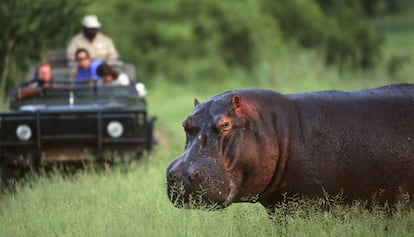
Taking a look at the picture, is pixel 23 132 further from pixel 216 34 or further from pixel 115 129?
pixel 216 34

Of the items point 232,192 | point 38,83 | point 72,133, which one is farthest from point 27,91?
point 232,192

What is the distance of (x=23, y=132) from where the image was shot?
13.0 m

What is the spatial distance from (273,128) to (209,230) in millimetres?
833

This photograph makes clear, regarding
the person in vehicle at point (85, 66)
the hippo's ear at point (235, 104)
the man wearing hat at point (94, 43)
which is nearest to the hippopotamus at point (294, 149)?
the hippo's ear at point (235, 104)

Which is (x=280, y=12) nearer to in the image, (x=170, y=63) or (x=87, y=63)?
(x=170, y=63)

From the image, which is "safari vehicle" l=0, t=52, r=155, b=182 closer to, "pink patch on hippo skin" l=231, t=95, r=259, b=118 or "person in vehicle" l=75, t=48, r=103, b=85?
"person in vehicle" l=75, t=48, r=103, b=85

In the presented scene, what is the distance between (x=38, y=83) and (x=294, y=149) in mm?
7703

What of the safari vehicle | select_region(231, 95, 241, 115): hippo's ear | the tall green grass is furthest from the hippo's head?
the safari vehicle

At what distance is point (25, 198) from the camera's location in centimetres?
978

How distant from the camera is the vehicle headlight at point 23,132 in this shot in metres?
12.9

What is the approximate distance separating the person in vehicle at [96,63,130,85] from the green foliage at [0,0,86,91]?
4.90 m

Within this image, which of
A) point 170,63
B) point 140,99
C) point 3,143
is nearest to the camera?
point 3,143

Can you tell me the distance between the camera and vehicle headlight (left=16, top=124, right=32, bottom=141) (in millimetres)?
12945

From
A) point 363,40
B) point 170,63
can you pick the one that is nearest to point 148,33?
point 170,63
